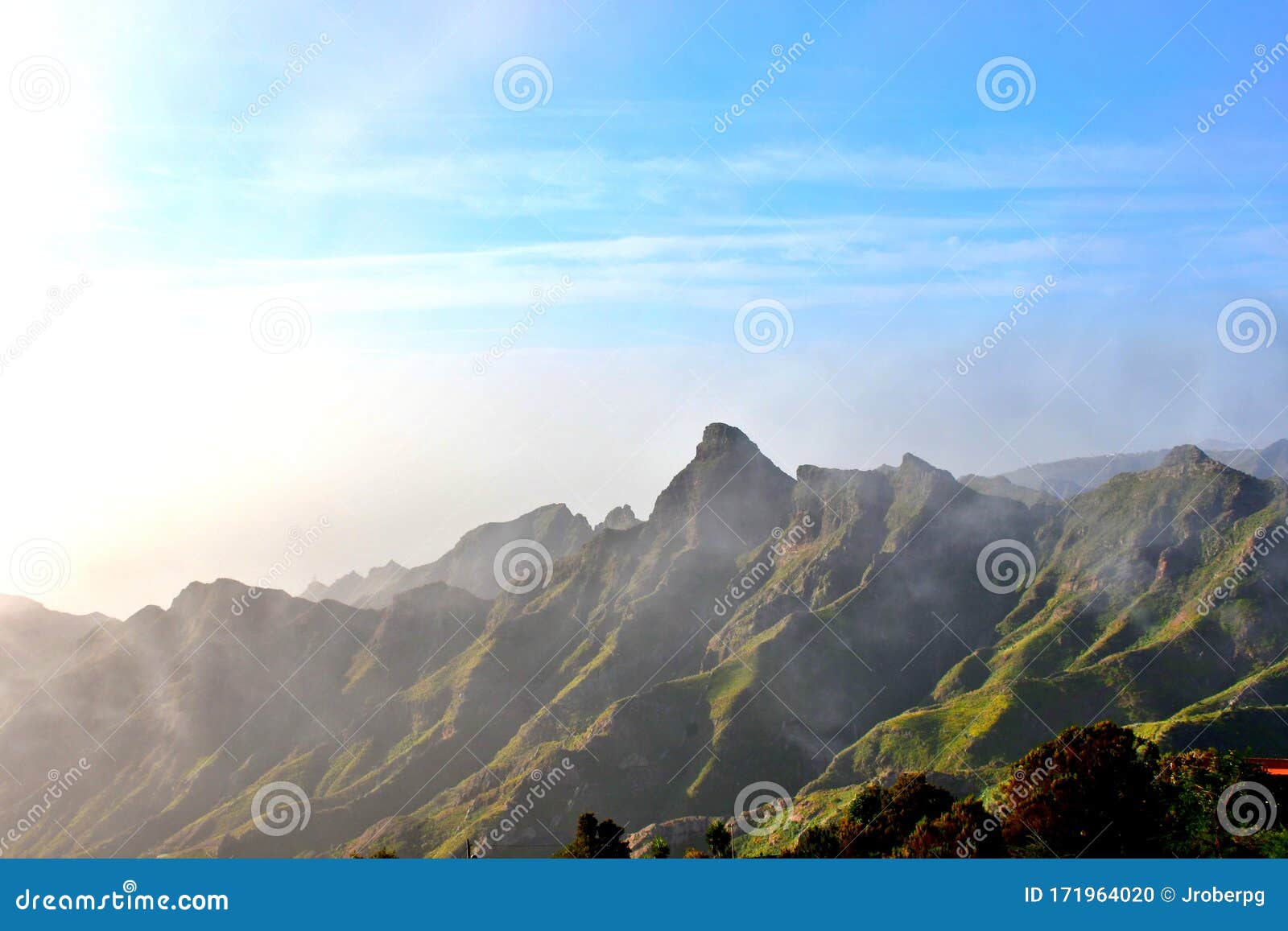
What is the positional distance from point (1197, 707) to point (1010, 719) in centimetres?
3293

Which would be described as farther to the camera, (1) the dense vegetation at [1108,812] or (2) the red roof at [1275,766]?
(2) the red roof at [1275,766]

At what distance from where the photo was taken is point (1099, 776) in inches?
3231

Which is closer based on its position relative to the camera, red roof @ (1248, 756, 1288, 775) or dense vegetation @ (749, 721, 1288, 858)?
dense vegetation @ (749, 721, 1288, 858)

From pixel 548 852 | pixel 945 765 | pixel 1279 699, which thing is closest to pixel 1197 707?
pixel 1279 699

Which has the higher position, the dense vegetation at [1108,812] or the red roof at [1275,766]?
the dense vegetation at [1108,812]

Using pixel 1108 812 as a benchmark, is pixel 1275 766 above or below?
below

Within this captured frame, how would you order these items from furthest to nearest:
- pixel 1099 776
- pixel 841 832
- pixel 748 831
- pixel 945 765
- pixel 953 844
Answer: pixel 945 765 < pixel 748 831 < pixel 841 832 < pixel 1099 776 < pixel 953 844

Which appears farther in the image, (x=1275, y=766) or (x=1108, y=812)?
(x=1275, y=766)

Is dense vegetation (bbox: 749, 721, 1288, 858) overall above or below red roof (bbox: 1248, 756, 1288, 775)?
above
